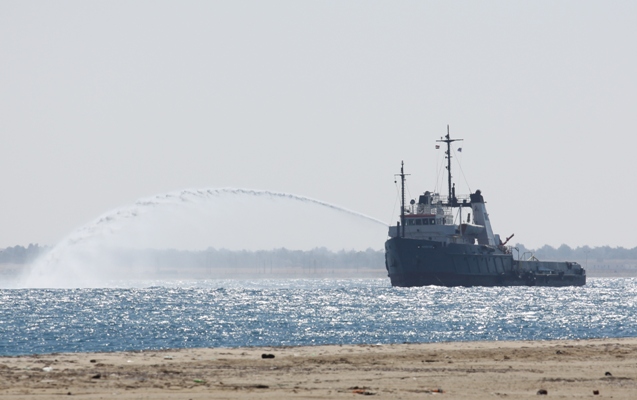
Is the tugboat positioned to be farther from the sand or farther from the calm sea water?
the sand

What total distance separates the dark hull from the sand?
8642cm

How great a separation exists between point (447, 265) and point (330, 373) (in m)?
96.9

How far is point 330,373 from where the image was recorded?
24.4 m

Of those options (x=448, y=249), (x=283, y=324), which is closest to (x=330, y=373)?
(x=283, y=324)

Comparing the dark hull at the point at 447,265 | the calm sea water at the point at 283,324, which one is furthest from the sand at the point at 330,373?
the dark hull at the point at 447,265

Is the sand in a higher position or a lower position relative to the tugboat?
lower

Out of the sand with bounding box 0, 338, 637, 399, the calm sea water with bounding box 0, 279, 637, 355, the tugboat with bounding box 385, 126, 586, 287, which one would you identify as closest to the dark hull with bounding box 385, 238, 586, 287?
the tugboat with bounding box 385, 126, 586, 287

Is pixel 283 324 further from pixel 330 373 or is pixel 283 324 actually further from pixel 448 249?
pixel 448 249

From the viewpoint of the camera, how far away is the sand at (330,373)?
20953mm

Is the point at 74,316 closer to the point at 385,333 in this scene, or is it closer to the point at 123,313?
the point at 123,313

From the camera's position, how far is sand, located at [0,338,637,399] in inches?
825

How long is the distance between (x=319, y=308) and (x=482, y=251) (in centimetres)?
5179

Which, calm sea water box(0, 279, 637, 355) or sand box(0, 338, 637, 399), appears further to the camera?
calm sea water box(0, 279, 637, 355)

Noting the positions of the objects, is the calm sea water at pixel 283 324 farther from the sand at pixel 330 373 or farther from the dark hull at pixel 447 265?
the dark hull at pixel 447 265
